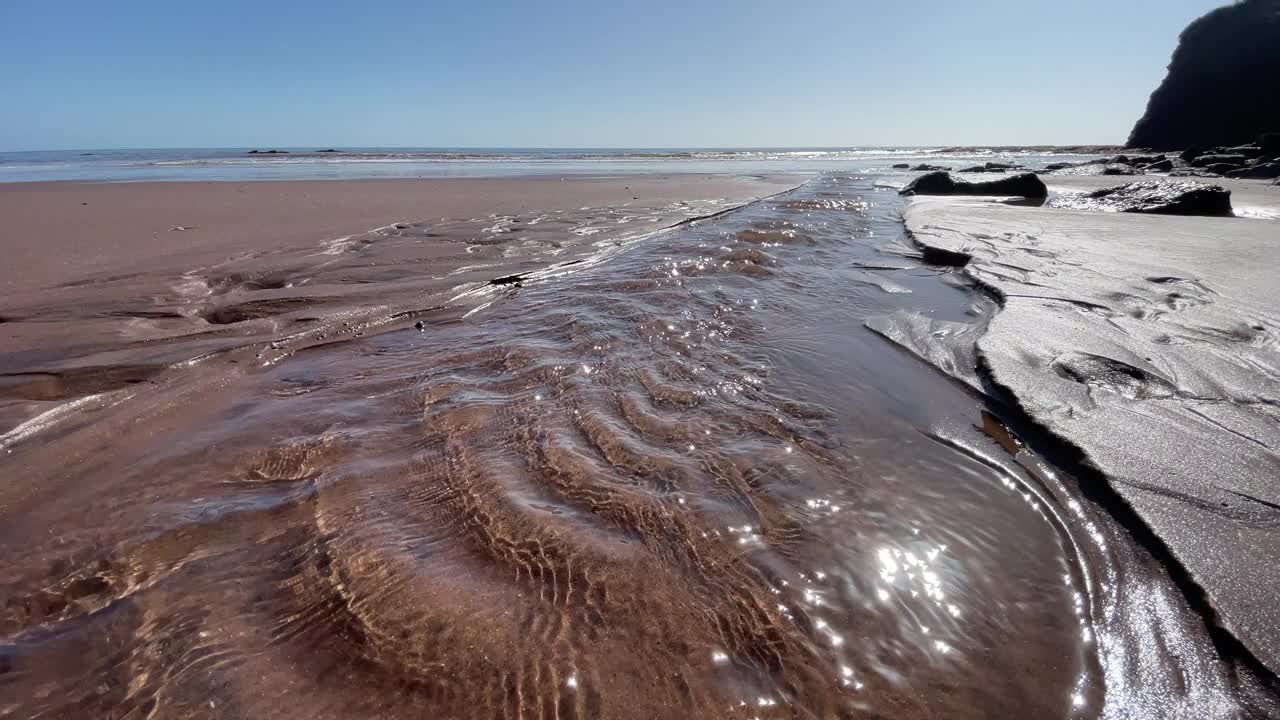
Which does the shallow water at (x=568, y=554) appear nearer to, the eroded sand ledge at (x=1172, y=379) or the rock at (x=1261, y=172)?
the eroded sand ledge at (x=1172, y=379)

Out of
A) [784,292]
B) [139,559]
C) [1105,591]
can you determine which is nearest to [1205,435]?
[1105,591]

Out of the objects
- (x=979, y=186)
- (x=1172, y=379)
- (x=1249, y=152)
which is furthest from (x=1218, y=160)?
(x=1172, y=379)

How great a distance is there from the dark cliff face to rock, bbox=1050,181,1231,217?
112 ft

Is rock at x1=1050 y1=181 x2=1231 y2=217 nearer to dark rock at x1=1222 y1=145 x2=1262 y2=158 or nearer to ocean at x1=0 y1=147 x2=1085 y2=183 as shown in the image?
dark rock at x1=1222 y1=145 x2=1262 y2=158

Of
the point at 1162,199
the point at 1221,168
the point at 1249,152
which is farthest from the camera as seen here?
the point at 1249,152

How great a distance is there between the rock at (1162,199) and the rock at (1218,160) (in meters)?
12.7

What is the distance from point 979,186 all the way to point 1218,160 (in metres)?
13.7

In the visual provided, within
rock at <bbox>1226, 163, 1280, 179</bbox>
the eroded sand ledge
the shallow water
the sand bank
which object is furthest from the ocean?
the eroded sand ledge

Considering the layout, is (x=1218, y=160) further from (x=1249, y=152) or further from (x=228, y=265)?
(x=228, y=265)

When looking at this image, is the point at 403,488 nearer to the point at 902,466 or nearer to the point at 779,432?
the point at 779,432

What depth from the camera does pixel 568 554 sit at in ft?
5.32

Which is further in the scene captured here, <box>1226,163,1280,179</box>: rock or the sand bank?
<box>1226,163,1280,179</box>: rock

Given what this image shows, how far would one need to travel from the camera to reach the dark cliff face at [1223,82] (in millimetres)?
31391

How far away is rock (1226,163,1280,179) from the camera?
13.4m
